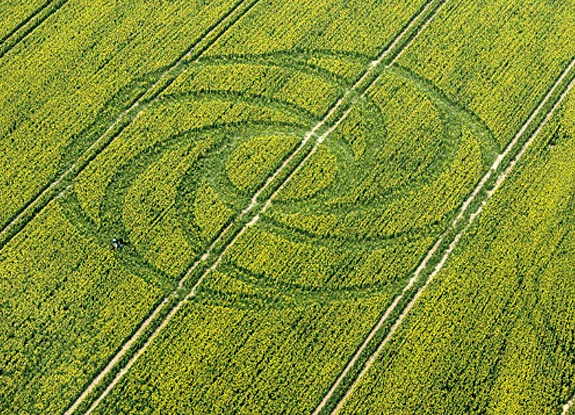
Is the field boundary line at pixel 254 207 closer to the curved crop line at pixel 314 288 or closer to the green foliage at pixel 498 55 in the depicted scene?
the green foliage at pixel 498 55

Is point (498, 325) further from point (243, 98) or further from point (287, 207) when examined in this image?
point (243, 98)

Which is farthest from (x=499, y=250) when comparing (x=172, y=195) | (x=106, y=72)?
(x=106, y=72)

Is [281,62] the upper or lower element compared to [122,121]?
upper

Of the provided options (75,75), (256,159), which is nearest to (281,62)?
(256,159)

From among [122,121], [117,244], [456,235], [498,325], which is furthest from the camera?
[122,121]

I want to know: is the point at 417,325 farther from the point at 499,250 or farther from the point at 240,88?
the point at 240,88

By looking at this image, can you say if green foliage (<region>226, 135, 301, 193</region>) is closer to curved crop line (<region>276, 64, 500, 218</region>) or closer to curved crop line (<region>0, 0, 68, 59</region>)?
curved crop line (<region>276, 64, 500, 218</region>)
